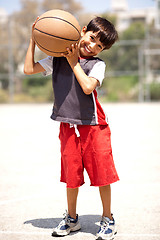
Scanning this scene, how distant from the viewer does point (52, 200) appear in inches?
161

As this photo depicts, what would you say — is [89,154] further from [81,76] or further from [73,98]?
[81,76]

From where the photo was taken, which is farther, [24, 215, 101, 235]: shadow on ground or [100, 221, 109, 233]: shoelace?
[24, 215, 101, 235]: shadow on ground

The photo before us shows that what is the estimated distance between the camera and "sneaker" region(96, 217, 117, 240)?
3.05 meters

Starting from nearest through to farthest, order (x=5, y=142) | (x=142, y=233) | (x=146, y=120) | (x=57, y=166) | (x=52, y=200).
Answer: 1. (x=142, y=233)
2. (x=52, y=200)
3. (x=57, y=166)
4. (x=5, y=142)
5. (x=146, y=120)

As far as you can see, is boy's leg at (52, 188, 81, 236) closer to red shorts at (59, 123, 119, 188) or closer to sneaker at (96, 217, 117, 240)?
red shorts at (59, 123, 119, 188)

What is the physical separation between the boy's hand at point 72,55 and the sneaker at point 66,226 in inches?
48.4

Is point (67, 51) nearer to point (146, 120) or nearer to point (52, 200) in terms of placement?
point (52, 200)

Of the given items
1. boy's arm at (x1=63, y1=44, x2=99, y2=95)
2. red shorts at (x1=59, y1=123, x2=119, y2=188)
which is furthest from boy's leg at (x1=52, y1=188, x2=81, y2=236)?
boy's arm at (x1=63, y1=44, x2=99, y2=95)

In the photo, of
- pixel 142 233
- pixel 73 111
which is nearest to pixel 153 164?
pixel 142 233

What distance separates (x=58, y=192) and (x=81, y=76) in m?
1.88

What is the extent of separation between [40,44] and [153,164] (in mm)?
3192

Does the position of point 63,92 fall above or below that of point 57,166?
above

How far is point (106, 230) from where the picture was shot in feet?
10.1

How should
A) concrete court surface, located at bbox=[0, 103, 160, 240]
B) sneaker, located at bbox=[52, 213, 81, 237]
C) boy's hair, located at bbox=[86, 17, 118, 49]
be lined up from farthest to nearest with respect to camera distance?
concrete court surface, located at bbox=[0, 103, 160, 240] < sneaker, located at bbox=[52, 213, 81, 237] < boy's hair, located at bbox=[86, 17, 118, 49]
